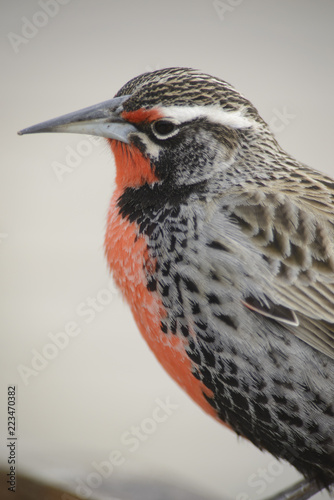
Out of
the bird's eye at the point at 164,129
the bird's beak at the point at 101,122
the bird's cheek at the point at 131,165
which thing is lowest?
the bird's cheek at the point at 131,165

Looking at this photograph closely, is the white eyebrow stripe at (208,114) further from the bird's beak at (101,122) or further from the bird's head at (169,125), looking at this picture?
the bird's beak at (101,122)

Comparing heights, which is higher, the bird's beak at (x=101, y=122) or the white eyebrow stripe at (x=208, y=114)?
the bird's beak at (x=101, y=122)

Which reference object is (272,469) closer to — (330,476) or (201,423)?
(201,423)

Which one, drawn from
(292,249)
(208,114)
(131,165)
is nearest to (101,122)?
(131,165)

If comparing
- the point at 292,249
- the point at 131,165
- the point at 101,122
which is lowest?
the point at 292,249

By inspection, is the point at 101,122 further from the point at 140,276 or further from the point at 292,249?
the point at 292,249

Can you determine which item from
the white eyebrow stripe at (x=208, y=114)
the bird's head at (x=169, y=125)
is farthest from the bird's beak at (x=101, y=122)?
the white eyebrow stripe at (x=208, y=114)
